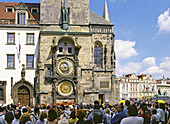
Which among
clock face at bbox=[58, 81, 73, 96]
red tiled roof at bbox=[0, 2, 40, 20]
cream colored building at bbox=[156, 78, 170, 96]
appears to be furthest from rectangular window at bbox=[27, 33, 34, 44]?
cream colored building at bbox=[156, 78, 170, 96]

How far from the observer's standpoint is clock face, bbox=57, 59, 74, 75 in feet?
107

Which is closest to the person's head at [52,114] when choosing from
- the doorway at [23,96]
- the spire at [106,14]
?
the doorway at [23,96]

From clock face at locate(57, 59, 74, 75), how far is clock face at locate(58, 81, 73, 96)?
1.27m

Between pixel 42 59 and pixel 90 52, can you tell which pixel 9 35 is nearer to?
pixel 42 59

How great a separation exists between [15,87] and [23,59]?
3625 mm

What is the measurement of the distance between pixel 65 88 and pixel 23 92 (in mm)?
5117

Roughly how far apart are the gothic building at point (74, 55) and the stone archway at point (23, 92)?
3.90 ft

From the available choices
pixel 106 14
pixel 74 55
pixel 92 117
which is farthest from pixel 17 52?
pixel 92 117

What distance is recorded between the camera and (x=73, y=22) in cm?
3456

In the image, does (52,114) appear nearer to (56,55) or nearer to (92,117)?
(92,117)

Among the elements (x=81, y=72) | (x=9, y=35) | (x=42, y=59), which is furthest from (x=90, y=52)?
(x=9, y=35)

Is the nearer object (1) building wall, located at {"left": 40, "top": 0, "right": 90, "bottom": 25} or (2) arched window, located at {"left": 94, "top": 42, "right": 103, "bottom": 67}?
(1) building wall, located at {"left": 40, "top": 0, "right": 90, "bottom": 25}

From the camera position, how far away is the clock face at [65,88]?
1267 inches

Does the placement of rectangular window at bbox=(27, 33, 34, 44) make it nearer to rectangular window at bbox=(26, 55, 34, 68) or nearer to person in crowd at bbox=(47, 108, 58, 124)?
rectangular window at bbox=(26, 55, 34, 68)
